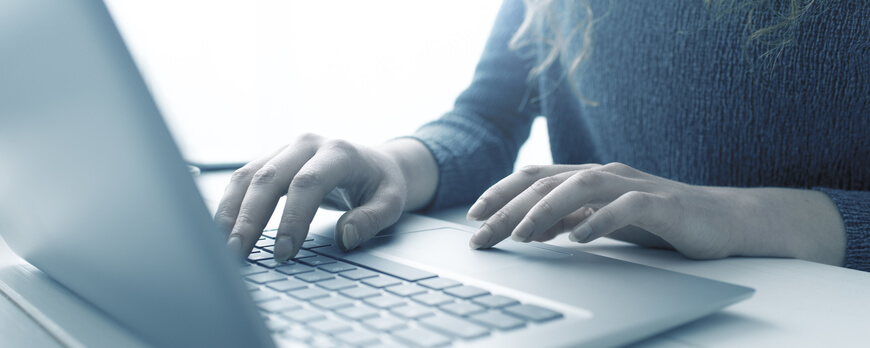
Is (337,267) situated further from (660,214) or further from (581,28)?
(581,28)

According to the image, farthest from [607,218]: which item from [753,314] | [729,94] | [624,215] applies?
[729,94]

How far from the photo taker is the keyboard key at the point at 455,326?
28 centimetres

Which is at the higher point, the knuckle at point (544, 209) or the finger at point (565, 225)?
the knuckle at point (544, 209)

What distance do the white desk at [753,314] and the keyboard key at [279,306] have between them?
0.06 m

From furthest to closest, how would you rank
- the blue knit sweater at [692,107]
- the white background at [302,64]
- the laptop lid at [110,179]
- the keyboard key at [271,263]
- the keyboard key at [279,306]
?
the white background at [302,64] → the blue knit sweater at [692,107] → the keyboard key at [271,263] → the keyboard key at [279,306] → the laptop lid at [110,179]

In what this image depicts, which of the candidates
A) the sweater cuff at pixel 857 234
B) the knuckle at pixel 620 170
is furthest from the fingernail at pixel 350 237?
the sweater cuff at pixel 857 234

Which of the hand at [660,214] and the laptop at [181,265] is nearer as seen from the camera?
the laptop at [181,265]

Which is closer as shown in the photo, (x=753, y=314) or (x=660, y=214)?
(x=753, y=314)

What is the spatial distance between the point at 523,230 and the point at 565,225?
0.12 metres

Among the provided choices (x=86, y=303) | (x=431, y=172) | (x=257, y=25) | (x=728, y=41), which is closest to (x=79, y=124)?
(x=86, y=303)

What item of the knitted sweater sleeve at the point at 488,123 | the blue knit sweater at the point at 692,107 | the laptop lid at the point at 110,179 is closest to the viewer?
the laptop lid at the point at 110,179

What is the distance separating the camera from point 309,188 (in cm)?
48

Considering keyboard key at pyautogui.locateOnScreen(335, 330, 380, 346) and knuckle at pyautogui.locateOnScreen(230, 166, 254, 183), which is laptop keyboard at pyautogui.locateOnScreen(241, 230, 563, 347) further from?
knuckle at pyautogui.locateOnScreen(230, 166, 254, 183)

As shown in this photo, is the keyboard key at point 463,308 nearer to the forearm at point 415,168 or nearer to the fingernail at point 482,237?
the fingernail at point 482,237
